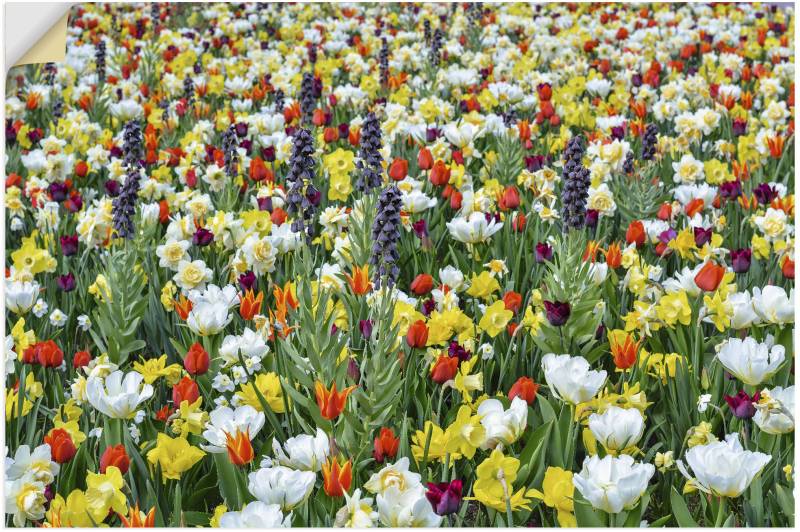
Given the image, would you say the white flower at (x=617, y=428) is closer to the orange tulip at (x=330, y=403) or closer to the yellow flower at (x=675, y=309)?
the orange tulip at (x=330, y=403)

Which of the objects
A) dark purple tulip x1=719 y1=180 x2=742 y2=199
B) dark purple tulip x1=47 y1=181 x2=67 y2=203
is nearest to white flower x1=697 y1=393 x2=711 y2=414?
dark purple tulip x1=719 y1=180 x2=742 y2=199

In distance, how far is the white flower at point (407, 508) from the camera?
1.47 metres

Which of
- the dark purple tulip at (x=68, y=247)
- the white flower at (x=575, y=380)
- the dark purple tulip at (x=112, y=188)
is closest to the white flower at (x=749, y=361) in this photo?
the white flower at (x=575, y=380)

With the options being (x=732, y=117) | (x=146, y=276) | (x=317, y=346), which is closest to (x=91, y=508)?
(x=317, y=346)

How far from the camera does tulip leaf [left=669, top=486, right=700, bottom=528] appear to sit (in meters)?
1.63

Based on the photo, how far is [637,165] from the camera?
3787 millimetres

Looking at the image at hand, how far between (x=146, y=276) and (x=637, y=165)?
7.17ft

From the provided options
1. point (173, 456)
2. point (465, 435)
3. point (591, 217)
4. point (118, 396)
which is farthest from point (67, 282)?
point (591, 217)

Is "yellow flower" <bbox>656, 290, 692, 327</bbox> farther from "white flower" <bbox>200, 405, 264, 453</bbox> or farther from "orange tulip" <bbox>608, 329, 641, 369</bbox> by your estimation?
"white flower" <bbox>200, 405, 264, 453</bbox>

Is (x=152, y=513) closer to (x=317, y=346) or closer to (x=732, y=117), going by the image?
(x=317, y=346)

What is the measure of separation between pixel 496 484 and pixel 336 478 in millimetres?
309

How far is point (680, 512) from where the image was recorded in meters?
1.64

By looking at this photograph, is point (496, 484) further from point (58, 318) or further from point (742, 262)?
point (58, 318)

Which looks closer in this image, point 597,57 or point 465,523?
point 465,523
